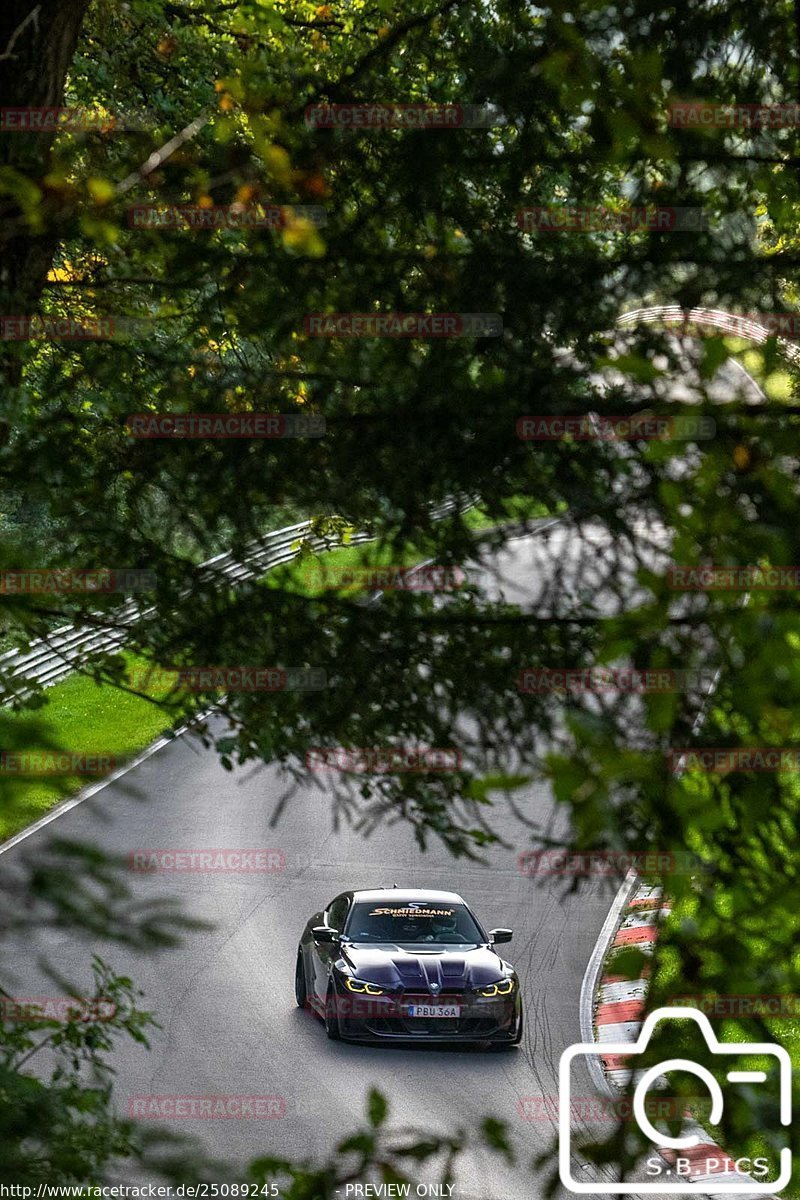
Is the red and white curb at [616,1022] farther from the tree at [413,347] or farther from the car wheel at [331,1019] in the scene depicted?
the tree at [413,347]

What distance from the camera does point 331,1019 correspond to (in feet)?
44.0

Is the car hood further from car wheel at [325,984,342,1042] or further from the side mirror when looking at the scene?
car wheel at [325,984,342,1042]

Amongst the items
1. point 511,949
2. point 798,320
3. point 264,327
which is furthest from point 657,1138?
point 511,949

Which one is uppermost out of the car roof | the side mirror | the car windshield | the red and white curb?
the car roof

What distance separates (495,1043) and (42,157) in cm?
1089

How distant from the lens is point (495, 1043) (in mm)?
13414

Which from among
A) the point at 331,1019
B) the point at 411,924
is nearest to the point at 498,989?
the point at 411,924

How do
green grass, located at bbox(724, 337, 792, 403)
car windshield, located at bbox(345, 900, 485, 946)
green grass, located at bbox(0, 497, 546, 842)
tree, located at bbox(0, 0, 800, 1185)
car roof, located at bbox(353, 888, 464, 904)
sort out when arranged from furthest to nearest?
car roof, located at bbox(353, 888, 464, 904) → car windshield, located at bbox(345, 900, 485, 946) → tree, located at bbox(0, 0, 800, 1185) → green grass, located at bbox(724, 337, 792, 403) → green grass, located at bbox(0, 497, 546, 842)

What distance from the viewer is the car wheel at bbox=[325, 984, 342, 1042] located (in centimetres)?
1324

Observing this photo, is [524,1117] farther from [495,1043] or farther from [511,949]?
[511,949]

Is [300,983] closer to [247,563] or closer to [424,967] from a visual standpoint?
[424,967]

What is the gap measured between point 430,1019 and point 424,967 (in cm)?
60

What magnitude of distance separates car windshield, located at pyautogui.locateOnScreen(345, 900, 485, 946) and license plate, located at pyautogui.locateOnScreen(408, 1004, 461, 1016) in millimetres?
654

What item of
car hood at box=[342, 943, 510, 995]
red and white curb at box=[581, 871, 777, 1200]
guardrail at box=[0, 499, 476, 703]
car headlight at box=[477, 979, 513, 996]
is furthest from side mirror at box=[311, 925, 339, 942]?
guardrail at box=[0, 499, 476, 703]
